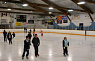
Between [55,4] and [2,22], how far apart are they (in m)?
14.7

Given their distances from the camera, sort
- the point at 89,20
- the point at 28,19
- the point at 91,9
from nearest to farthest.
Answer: the point at 91,9 < the point at 89,20 < the point at 28,19

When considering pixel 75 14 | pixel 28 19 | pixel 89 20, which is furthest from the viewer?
pixel 28 19

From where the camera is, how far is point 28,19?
108ft

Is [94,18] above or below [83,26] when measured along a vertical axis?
above

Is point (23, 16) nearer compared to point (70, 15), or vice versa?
point (70, 15)

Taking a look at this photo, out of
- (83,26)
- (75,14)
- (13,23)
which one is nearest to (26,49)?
(83,26)

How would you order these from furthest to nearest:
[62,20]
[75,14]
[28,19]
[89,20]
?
[28,19] → [62,20] → [75,14] → [89,20]

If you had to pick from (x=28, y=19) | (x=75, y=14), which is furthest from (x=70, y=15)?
(x=28, y=19)

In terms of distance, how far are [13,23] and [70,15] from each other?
1528 centimetres

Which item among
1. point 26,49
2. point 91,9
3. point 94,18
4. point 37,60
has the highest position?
point 91,9

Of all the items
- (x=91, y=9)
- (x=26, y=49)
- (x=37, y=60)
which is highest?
(x=91, y=9)

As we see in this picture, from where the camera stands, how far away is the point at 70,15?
29.5 m

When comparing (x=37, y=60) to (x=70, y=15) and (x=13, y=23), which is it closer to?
(x=70, y=15)

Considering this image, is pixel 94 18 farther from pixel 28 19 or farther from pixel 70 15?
pixel 28 19
